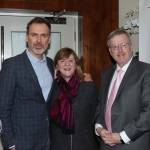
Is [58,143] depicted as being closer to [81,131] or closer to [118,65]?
[81,131]

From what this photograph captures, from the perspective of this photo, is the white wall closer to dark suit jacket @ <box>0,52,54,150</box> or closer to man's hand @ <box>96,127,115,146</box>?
man's hand @ <box>96,127,115,146</box>

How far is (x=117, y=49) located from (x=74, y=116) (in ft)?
2.32

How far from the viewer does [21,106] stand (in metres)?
2.18

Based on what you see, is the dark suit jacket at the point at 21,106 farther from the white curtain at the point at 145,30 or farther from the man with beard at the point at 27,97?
the white curtain at the point at 145,30

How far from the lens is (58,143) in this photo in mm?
2381

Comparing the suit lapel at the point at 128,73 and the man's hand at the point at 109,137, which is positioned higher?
the suit lapel at the point at 128,73

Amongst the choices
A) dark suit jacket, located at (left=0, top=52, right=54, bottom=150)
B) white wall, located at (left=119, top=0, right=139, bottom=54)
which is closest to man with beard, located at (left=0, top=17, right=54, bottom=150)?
dark suit jacket, located at (left=0, top=52, right=54, bottom=150)

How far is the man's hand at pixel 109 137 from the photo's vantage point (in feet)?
6.57

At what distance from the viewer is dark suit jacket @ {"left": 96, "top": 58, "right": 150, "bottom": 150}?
1.92 m

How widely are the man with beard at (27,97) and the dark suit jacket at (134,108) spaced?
2.00ft

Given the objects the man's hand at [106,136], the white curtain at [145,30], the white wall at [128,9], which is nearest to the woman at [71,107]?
the man's hand at [106,136]

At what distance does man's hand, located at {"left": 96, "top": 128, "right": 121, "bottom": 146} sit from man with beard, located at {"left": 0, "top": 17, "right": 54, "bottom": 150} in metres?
Result: 0.49

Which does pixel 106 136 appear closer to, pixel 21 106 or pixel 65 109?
pixel 65 109

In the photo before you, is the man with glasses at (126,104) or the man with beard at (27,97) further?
the man with beard at (27,97)
